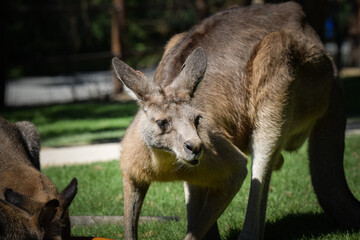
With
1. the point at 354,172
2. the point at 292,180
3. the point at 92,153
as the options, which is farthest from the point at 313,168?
the point at 92,153

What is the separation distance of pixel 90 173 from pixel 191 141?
13.3 ft

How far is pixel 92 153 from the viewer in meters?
8.90

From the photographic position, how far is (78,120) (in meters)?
12.7

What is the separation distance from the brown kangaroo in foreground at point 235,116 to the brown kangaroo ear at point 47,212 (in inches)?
33.4

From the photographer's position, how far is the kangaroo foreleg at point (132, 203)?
430 cm

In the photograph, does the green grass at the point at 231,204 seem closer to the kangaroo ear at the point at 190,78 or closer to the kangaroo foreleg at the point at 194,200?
the kangaroo foreleg at the point at 194,200

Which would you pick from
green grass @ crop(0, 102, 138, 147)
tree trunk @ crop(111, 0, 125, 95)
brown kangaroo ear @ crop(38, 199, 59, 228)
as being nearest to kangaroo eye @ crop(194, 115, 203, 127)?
brown kangaroo ear @ crop(38, 199, 59, 228)

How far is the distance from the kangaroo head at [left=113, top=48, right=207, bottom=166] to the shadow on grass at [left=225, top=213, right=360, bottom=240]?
1.73 m

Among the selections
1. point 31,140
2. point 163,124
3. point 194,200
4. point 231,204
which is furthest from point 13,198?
point 231,204

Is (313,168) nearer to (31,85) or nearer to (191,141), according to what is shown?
(191,141)

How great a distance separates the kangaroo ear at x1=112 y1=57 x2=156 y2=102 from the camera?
3.86 meters

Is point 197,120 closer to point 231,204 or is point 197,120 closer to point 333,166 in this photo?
point 333,166

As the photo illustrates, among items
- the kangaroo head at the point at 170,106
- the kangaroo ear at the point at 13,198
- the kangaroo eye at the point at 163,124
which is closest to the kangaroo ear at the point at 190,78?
the kangaroo head at the point at 170,106

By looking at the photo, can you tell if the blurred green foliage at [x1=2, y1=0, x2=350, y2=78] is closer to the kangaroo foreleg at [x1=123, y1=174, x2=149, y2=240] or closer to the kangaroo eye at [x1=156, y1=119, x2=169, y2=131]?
the kangaroo foreleg at [x1=123, y1=174, x2=149, y2=240]
